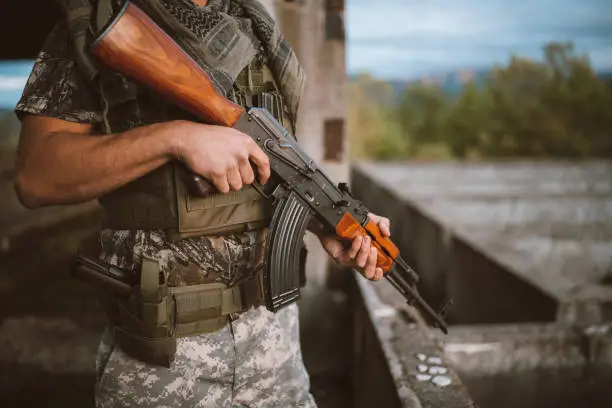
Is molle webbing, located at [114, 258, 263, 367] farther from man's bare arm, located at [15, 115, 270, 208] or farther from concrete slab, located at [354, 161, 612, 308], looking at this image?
concrete slab, located at [354, 161, 612, 308]

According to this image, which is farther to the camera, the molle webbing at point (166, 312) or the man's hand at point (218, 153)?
the molle webbing at point (166, 312)

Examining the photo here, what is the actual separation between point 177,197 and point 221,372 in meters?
0.48

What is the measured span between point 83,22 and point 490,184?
11.1 m

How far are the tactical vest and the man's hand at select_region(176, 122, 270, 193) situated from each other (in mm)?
110

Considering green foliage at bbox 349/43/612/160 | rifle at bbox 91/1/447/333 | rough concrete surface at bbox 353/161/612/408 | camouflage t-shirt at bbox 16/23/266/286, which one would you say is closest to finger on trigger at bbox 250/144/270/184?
rifle at bbox 91/1/447/333

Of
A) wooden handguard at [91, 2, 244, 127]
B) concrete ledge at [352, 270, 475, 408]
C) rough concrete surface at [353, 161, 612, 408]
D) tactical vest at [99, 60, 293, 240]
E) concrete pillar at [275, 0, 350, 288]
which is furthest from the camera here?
concrete pillar at [275, 0, 350, 288]

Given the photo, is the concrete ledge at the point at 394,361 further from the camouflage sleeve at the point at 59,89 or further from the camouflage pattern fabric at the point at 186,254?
the camouflage sleeve at the point at 59,89

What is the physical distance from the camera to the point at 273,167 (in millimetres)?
1476

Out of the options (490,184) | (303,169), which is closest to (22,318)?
(303,169)

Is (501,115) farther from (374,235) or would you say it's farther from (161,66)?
(161,66)

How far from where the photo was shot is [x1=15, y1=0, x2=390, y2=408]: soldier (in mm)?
1213

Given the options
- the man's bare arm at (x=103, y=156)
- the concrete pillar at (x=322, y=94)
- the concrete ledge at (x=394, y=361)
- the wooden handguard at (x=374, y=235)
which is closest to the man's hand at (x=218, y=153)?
the man's bare arm at (x=103, y=156)

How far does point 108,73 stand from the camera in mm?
1236

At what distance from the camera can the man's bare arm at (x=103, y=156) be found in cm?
119
